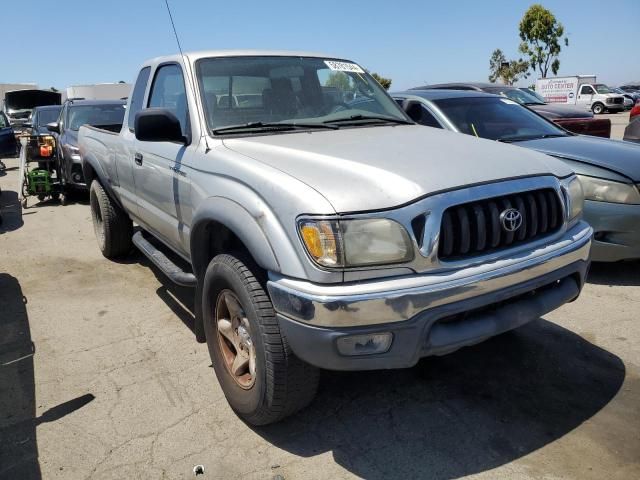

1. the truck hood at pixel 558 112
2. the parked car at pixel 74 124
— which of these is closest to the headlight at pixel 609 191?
the truck hood at pixel 558 112

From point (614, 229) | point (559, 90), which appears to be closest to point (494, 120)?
point (614, 229)

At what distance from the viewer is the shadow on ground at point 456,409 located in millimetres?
2557

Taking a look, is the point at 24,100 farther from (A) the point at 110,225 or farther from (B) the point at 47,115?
(A) the point at 110,225

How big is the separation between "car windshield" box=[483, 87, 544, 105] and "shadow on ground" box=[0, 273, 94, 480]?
924 centimetres

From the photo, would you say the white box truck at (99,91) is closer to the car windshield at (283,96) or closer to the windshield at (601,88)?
the car windshield at (283,96)

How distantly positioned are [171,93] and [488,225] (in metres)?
2.50

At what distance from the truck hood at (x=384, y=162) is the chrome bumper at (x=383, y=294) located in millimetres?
333

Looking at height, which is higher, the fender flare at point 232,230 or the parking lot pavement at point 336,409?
the fender flare at point 232,230

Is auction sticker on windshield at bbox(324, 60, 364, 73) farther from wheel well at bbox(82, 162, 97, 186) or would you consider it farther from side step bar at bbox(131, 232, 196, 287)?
wheel well at bbox(82, 162, 97, 186)

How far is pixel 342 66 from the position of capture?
4012 mm

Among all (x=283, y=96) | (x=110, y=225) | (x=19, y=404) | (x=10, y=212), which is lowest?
(x=10, y=212)

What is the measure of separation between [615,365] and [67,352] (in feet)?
11.9

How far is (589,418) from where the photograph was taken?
9.12ft

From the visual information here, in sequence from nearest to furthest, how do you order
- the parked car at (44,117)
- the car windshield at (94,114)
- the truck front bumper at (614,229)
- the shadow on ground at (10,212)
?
1. the truck front bumper at (614,229)
2. the shadow on ground at (10,212)
3. the car windshield at (94,114)
4. the parked car at (44,117)
